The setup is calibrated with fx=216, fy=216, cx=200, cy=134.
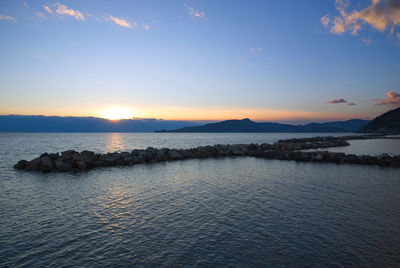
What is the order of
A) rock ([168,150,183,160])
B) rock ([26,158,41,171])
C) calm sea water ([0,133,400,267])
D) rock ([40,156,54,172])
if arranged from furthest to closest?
rock ([168,150,183,160]) → rock ([26,158,41,171]) → rock ([40,156,54,172]) → calm sea water ([0,133,400,267])

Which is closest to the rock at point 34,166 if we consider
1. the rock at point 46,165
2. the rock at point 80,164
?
the rock at point 46,165

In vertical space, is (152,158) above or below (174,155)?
below

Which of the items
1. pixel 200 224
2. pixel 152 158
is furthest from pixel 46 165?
pixel 200 224

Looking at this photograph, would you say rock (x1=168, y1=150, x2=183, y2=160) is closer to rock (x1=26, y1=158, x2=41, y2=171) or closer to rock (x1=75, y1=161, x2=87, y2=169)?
rock (x1=75, y1=161, x2=87, y2=169)

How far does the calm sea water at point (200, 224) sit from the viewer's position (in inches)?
283

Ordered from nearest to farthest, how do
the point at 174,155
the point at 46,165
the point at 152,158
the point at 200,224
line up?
1. the point at 200,224
2. the point at 46,165
3. the point at 152,158
4. the point at 174,155

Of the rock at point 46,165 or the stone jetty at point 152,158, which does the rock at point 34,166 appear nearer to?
the stone jetty at point 152,158

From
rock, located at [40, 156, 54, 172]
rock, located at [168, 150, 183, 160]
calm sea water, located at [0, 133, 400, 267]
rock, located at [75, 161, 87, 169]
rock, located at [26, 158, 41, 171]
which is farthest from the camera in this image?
rock, located at [168, 150, 183, 160]

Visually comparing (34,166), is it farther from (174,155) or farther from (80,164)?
(174,155)

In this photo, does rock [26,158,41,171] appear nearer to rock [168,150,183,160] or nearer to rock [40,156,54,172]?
rock [40,156,54,172]

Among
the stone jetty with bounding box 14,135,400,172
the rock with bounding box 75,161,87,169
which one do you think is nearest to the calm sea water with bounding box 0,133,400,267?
the rock with bounding box 75,161,87,169

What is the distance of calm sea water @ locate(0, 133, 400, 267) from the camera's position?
283 inches

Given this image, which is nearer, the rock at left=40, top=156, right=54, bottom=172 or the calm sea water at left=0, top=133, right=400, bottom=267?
the calm sea water at left=0, top=133, right=400, bottom=267

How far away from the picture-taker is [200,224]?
9.68 m
